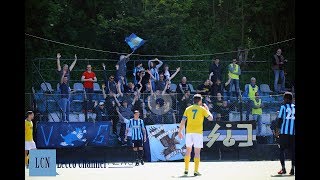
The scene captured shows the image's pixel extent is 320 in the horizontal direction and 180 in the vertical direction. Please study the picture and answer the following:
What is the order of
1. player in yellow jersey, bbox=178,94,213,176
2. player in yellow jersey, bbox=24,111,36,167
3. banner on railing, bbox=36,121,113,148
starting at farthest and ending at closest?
banner on railing, bbox=36,121,113,148
player in yellow jersey, bbox=178,94,213,176
player in yellow jersey, bbox=24,111,36,167

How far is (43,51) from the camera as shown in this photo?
1205 centimetres

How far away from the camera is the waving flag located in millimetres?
12477

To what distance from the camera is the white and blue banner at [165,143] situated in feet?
42.0

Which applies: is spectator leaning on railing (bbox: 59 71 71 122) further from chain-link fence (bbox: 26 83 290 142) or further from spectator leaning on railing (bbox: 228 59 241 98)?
spectator leaning on railing (bbox: 228 59 241 98)

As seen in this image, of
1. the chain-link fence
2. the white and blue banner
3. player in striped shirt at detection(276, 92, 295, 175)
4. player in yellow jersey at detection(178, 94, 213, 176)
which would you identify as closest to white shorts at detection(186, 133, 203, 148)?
player in yellow jersey at detection(178, 94, 213, 176)

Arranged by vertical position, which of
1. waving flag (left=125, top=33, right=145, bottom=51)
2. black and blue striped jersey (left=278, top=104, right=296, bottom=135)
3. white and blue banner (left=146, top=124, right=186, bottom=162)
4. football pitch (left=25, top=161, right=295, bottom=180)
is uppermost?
waving flag (left=125, top=33, right=145, bottom=51)

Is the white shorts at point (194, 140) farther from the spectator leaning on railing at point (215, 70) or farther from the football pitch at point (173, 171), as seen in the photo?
the spectator leaning on railing at point (215, 70)

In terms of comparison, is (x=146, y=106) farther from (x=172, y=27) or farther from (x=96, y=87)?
(x=172, y=27)

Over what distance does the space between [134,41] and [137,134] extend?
1.54 m

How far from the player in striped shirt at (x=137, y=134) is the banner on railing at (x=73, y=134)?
1.27 feet

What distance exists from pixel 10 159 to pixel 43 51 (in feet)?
18.2

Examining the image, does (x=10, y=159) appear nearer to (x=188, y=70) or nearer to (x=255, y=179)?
(x=255, y=179)

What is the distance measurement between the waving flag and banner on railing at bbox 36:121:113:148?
4.38 feet

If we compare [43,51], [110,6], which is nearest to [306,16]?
[110,6]
